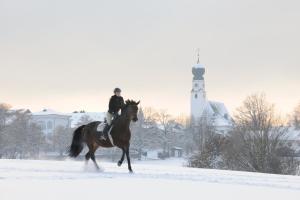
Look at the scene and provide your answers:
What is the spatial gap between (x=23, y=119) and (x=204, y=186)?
101142mm

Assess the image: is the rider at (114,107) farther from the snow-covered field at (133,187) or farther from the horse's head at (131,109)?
the snow-covered field at (133,187)

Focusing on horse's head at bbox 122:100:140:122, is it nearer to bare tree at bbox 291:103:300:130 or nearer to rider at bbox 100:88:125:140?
rider at bbox 100:88:125:140

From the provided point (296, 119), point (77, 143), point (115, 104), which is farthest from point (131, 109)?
point (296, 119)

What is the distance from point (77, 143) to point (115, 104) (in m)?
3.00

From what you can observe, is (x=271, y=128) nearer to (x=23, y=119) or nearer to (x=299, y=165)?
(x=299, y=165)

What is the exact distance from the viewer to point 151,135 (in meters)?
148

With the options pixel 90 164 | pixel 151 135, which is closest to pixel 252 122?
pixel 90 164

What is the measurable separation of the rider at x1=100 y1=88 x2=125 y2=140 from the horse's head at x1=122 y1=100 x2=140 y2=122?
0.24 m

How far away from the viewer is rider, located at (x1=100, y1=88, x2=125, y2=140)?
67.1 ft

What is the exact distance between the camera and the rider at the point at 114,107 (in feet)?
67.1

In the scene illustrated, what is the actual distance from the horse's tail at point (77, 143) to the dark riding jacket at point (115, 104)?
240cm

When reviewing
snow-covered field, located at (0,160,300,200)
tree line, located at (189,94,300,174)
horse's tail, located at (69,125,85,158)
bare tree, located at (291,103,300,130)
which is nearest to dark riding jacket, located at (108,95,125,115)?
horse's tail, located at (69,125,85,158)

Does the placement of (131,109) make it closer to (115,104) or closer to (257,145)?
(115,104)

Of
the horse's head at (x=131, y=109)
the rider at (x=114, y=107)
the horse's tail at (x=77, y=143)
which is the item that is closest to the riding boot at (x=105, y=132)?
the rider at (x=114, y=107)
